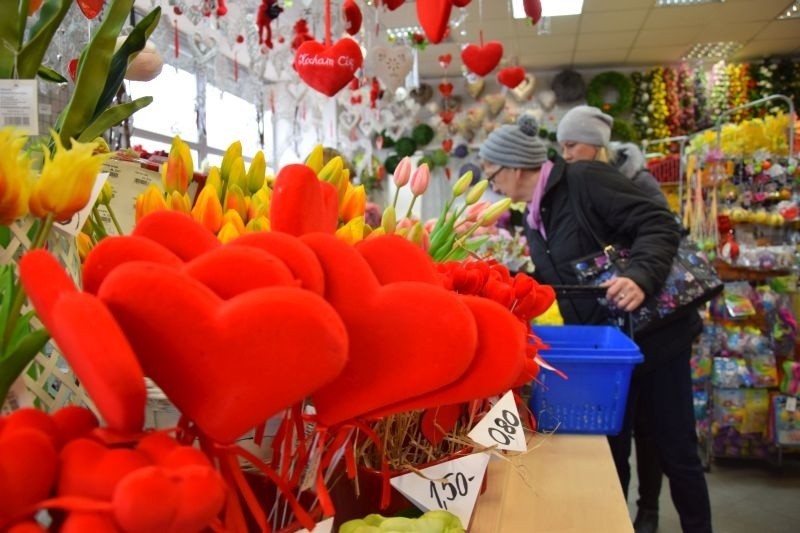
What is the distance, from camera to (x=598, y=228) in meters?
1.89

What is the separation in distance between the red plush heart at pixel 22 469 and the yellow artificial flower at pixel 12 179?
16 centimetres

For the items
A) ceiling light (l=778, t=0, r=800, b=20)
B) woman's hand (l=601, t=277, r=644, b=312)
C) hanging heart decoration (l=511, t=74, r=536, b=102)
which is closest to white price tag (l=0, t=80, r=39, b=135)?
woman's hand (l=601, t=277, r=644, b=312)

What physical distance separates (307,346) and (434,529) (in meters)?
0.30

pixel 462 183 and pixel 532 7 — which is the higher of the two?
pixel 532 7

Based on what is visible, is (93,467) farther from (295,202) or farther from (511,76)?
(511,76)

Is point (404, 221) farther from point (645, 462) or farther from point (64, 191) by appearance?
point (645, 462)

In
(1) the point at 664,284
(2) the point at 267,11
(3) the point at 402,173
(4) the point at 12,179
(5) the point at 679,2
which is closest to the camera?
(4) the point at 12,179

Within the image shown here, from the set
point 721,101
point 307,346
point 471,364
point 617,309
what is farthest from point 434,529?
point 721,101

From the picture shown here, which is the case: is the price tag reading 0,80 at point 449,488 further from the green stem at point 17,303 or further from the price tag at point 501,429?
the green stem at point 17,303

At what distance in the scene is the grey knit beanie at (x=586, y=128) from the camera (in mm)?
2385

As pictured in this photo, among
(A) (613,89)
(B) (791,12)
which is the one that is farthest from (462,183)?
(A) (613,89)

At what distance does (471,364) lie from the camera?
1.53 feet

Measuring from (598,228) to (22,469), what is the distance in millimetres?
1755

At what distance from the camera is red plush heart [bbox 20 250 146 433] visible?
0.32m
